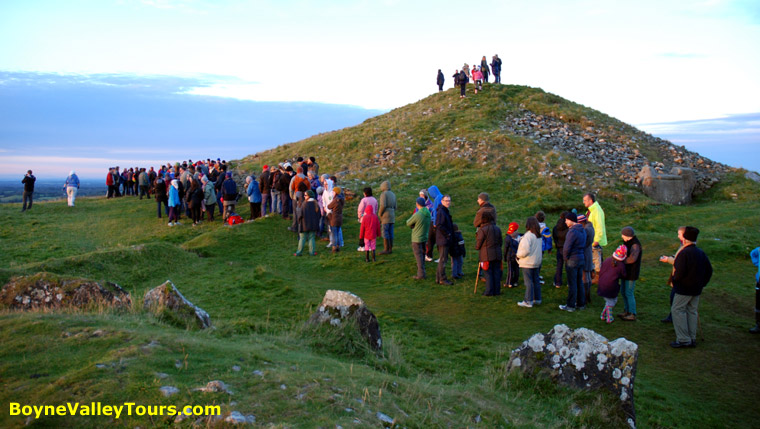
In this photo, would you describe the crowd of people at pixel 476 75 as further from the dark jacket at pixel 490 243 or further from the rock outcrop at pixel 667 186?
the dark jacket at pixel 490 243

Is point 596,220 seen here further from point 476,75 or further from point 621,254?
point 476,75

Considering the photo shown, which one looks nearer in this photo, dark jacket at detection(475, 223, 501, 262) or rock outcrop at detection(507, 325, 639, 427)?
rock outcrop at detection(507, 325, 639, 427)

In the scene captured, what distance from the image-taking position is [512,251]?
1240 cm

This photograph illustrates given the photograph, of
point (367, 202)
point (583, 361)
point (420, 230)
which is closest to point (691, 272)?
point (583, 361)

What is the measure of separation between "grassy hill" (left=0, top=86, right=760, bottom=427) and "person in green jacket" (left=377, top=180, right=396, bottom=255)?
1117mm

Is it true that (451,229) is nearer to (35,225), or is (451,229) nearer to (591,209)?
(591,209)

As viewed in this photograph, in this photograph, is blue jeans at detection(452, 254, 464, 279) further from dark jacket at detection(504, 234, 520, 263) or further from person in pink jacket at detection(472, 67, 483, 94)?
person in pink jacket at detection(472, 67, 483, 94)

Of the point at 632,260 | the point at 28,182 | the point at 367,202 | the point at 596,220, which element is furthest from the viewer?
the point at 28,182

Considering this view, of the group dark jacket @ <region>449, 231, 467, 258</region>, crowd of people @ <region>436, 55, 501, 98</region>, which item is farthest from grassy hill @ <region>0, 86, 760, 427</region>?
crowd of people @ <region>436, 55, 501, 98</region>

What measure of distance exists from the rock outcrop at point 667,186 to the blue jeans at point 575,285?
51.4 feet

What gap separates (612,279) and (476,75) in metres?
31.5

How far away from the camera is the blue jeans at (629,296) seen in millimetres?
10250

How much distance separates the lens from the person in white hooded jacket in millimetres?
10891

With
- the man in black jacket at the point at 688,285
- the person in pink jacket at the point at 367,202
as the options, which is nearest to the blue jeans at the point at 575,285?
the man in black jacket at the point at 688,285
